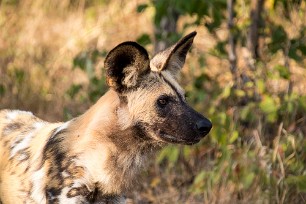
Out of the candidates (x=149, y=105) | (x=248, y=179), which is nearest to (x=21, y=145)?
(x=149, y=105)

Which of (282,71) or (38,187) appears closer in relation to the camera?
(38,187)

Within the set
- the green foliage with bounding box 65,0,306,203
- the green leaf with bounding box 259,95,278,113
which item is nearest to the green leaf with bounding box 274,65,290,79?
the green foliage with bounding box 65,0,306,203

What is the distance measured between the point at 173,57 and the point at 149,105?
0.32 m

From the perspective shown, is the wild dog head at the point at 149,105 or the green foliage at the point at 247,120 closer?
the wild dog head at the point at 149,105

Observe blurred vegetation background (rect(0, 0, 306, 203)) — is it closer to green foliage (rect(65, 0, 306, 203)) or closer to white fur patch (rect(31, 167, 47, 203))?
green foliage (rect(65, 0, 306, 203))

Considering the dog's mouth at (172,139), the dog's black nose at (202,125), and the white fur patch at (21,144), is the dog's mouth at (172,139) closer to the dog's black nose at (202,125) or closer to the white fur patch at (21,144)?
the dog's black nose at (202,125)

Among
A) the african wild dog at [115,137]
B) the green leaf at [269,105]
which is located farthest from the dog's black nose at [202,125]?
the green leaf at [269,105]

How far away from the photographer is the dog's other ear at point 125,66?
3191mm

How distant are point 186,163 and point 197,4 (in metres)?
1.05

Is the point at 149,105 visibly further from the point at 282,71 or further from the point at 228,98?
the point at 228,98

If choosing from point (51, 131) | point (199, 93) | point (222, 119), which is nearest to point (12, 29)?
point (199, 93)

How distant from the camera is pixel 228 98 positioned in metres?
5.19

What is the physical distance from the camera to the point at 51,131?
3482mm

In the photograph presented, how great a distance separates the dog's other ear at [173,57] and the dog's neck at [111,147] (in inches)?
11.9
